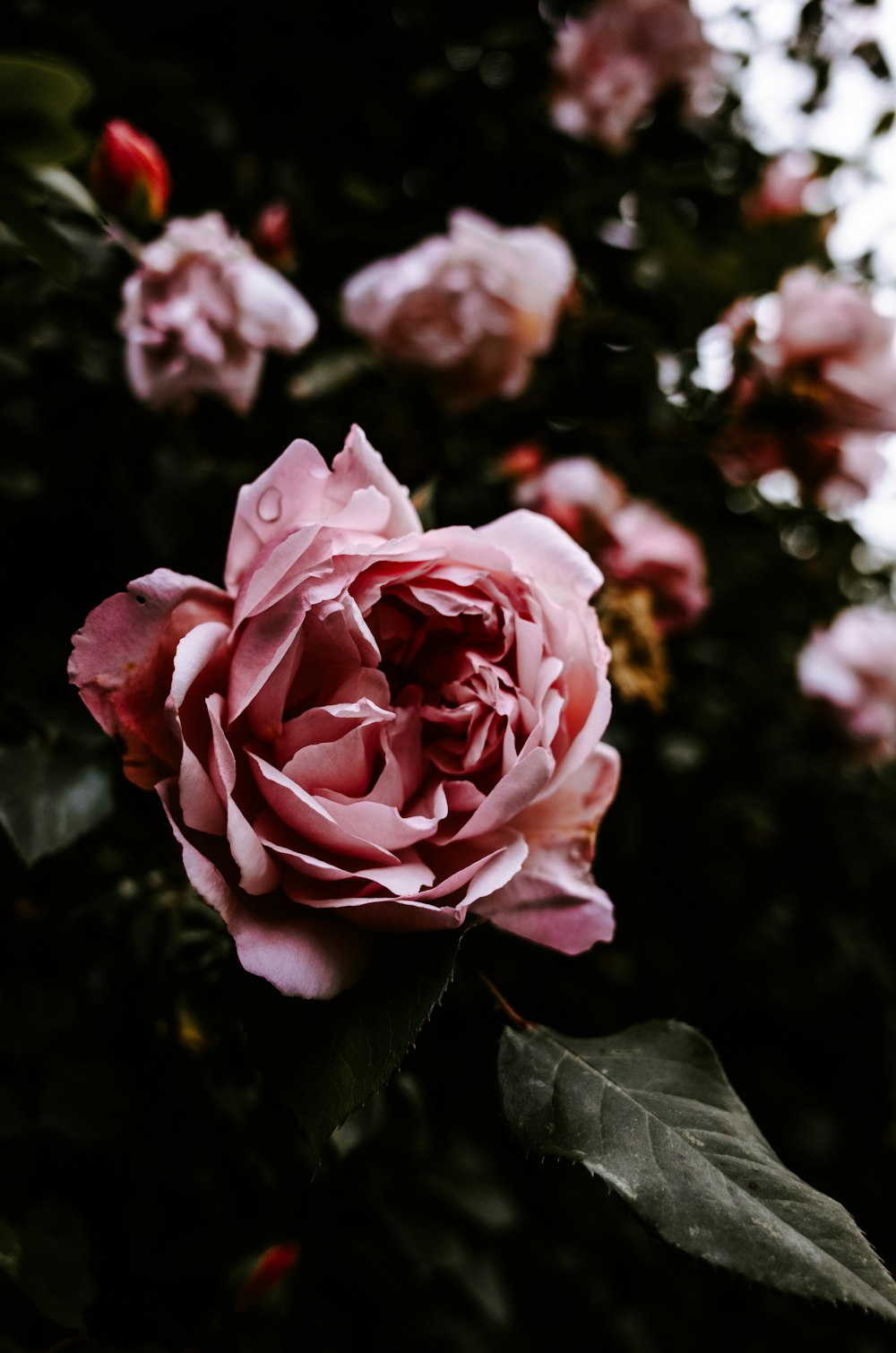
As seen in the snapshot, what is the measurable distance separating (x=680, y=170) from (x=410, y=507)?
0.74 metres

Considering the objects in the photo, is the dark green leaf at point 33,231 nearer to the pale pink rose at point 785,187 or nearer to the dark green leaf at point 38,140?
the dark green leaf at point 38,140

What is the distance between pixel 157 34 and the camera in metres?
1.02

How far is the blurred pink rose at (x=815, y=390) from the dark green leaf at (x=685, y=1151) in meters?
0.65

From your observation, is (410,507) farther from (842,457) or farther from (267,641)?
(842,457)

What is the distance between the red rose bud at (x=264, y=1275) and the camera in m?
0.59

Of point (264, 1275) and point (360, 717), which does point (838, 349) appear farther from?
point (264, 1275)

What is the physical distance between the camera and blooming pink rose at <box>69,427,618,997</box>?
336 mm

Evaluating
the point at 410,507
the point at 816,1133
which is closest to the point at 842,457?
the point at 410,507

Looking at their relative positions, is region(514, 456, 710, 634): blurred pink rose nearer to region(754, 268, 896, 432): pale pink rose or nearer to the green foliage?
region(754, 268, 896, 432): pale pink rose

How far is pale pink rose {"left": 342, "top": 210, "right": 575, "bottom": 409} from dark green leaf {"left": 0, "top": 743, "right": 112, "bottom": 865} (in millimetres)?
491

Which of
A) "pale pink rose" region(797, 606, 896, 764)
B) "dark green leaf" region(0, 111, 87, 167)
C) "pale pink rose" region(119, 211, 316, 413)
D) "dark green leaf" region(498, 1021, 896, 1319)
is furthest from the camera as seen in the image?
"pale pink rose" region(797, 606, 896, 764)

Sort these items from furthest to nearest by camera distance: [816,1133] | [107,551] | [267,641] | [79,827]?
[816,1133] < [107,551] < [79,827] < [267,641]

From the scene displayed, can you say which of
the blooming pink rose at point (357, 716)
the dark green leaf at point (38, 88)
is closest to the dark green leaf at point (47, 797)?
the blooming pink rose at point (357, 716)

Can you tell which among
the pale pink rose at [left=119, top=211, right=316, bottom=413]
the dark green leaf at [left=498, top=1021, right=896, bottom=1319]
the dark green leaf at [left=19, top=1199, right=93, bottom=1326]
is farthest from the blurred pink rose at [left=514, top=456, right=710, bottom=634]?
the dark green leaf at [left=19, top=1199, right=93, bottom=1326]
